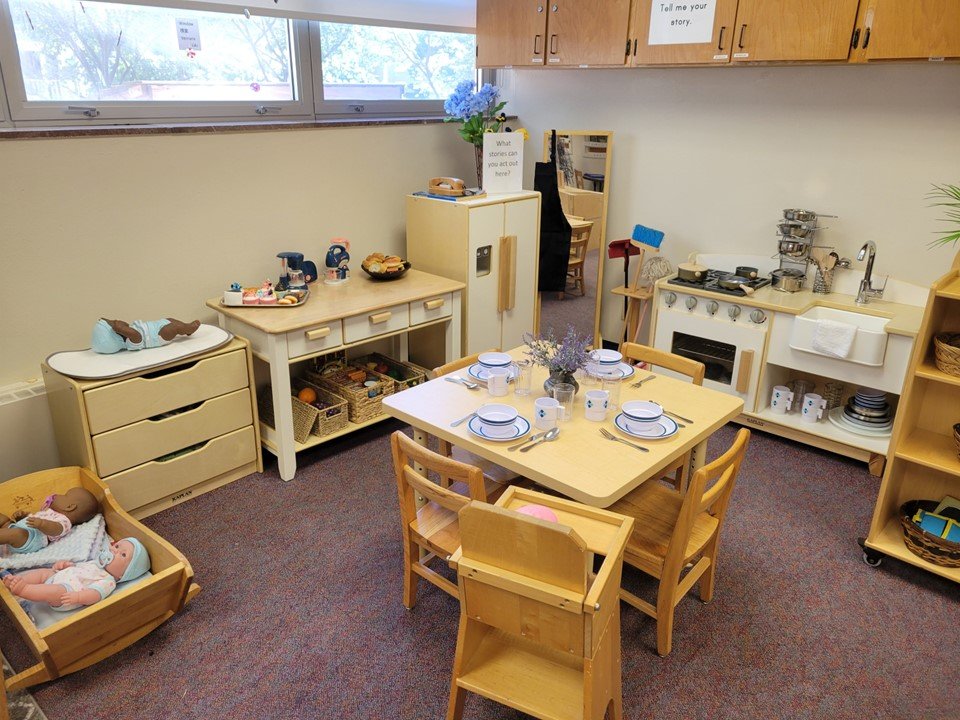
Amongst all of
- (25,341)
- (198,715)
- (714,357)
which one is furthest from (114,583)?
(714,357)

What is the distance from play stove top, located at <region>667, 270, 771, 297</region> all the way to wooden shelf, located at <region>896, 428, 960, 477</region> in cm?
108

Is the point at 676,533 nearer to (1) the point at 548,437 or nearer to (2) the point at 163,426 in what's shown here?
(1) the point at 548,437

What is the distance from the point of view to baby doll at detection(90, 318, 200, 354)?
2.74 meters

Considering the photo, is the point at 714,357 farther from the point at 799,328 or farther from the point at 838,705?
the point at 838,705

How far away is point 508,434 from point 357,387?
1491 millimetres

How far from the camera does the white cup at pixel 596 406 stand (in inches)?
88.0

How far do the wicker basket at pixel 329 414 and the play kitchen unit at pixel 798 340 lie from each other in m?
1.69

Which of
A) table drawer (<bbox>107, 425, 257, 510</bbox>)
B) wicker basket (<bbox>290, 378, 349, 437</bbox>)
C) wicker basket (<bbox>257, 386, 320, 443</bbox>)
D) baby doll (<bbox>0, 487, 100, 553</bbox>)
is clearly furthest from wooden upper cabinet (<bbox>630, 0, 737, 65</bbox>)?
baby doll (<bbox>0, 487, 100, 553</bbox>)

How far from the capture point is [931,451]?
→ 2.51 metres

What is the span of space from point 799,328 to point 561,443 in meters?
1.68

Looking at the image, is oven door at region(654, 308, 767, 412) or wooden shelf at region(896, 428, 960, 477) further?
oven door at region(654, 308, 767, 412)

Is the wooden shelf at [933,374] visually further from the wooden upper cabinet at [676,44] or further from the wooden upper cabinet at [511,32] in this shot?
the wooden upper cabinet at [511,32]

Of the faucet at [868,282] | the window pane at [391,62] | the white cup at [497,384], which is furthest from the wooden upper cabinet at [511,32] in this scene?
the white cup at [497,384]

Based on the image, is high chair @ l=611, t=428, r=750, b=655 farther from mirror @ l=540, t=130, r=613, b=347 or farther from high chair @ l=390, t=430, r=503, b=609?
mirror @ l=540, t=130, r=613, b=347
